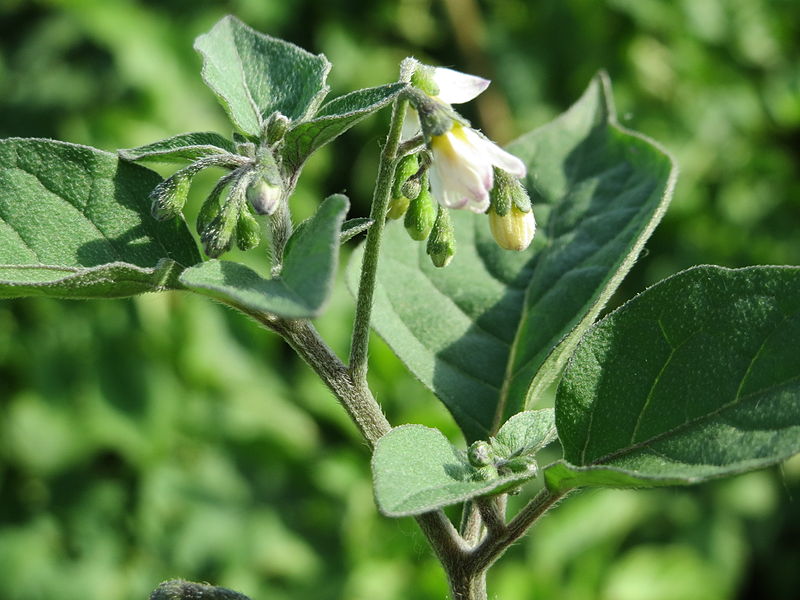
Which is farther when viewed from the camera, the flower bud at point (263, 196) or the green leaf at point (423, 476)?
the flower bud at point (263, 196)

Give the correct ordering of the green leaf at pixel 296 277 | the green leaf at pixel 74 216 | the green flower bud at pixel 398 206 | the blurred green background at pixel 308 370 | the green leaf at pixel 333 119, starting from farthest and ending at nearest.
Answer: the blurred green background at pixel 308 370
the green flower bud at pixel 398 206
the green leaf at pixel 74 216
the green leaf at pixel 333 119
the green leaf at pixel 296 277

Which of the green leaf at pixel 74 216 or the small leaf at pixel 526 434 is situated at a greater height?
the green leaf at pixel 74 216

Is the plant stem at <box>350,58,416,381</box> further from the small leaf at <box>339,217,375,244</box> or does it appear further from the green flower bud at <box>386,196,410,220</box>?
the green flower bud at <box>386,196,410,220</box>

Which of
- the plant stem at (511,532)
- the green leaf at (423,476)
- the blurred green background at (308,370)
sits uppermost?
the green leaf at (423,476)

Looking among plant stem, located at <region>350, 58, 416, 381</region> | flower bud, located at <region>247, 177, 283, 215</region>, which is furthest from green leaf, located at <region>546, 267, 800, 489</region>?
flower bud, located at <region>247, 177, 283, 215</region>

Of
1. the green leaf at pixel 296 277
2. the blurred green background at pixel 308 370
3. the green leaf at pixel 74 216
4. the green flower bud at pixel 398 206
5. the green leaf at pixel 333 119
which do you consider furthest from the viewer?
the blurred green background at pixel 308 370

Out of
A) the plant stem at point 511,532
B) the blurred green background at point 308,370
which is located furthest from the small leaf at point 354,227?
the blurred green background at point 308,370

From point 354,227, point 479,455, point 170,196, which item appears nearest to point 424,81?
point 354,227

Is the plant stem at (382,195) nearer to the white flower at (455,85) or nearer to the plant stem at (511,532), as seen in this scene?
the white flower at (455,85)
